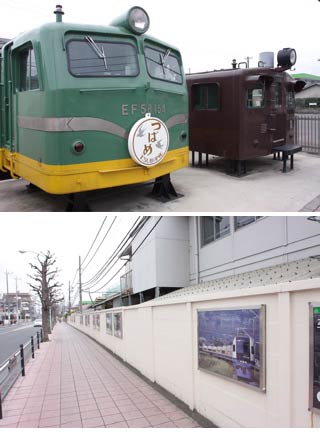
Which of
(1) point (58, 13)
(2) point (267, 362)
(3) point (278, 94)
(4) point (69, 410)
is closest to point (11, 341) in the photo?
(4) point (69, 410)

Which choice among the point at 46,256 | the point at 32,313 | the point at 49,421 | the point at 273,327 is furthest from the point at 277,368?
the point at 32,313

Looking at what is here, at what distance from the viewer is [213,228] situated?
476 inches

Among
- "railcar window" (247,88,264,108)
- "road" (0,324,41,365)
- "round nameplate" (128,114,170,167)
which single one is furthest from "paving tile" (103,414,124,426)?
"road" (0,324,41,365)

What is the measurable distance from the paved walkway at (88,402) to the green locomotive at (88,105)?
3311 millimetres

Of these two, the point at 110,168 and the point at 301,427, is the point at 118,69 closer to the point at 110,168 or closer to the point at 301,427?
the point at 110,168

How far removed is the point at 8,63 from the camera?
724cm

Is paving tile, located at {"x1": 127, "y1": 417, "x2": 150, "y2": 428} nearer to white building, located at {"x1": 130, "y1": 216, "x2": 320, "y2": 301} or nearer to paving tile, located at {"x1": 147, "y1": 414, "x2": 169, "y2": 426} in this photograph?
paving tile, located at {"x1": 147, "y1": 414, "x2": 169, "y2": 426}

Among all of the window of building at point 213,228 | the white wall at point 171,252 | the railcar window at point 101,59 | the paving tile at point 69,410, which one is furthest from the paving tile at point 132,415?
the white wall at point 171,252

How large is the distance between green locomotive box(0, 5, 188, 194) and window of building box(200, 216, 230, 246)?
12.5 feet

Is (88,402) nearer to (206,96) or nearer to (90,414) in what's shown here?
(90,414)

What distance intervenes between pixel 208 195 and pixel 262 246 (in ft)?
5.13

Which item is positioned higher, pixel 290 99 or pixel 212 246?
Answer: pixel 290 99

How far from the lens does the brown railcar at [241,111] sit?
34.3 feet

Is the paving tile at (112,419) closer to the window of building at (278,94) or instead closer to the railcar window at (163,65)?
the railcar window at (163,65)
